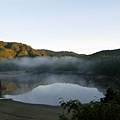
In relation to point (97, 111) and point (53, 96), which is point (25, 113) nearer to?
point (53, 96)

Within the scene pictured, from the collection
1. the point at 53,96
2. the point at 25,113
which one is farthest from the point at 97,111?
the point at 53,96

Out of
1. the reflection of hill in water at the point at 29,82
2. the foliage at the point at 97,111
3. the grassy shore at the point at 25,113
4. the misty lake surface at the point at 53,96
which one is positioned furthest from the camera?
the reflection of hill in water at the point at 29,82

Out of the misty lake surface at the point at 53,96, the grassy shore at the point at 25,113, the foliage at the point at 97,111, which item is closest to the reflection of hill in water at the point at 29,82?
the misty lake surface at the point at 53,96

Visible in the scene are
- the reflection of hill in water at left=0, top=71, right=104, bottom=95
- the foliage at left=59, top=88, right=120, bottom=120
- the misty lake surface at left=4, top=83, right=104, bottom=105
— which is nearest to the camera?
the foliage at left=59, top=88, right=120, bottom=120

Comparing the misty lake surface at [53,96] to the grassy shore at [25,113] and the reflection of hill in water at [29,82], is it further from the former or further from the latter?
the grassy shore at [25,113]

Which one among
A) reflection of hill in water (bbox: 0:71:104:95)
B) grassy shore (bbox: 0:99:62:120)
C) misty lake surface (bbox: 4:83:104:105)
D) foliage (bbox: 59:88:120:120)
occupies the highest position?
foliage (bbox: 59:88:120:120)

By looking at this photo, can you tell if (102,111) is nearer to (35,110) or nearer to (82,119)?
(82,119)

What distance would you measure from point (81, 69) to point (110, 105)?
180 m

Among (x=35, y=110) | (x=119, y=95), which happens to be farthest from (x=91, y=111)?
(x=35, y=110)

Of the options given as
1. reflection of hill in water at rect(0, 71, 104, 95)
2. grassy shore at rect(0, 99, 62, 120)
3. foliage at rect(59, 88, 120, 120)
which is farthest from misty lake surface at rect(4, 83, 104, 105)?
foliage at rect(59, 88, 120, 120)

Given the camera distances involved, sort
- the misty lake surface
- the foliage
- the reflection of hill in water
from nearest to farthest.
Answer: the foliage, the misty lake surface, the reflection of hill in water

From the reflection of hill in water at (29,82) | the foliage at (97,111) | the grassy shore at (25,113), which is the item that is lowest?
the reflection of hill in water at (29,82)

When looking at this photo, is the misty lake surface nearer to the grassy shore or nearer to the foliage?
the grassy shore

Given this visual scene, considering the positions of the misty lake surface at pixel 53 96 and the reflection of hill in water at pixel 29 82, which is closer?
the misty lake surface at pixel 53 96
